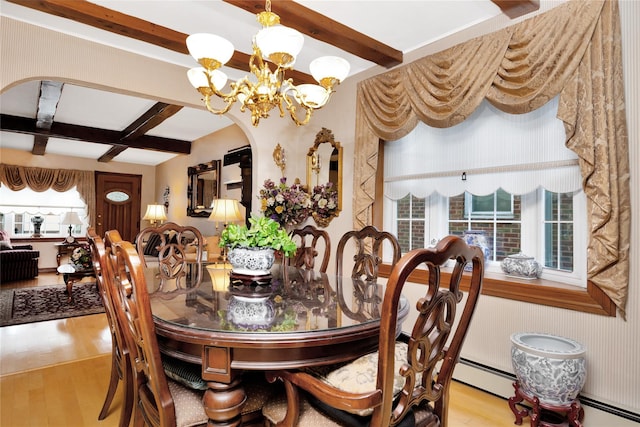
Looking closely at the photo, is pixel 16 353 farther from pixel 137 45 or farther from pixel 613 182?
pixel 613 182

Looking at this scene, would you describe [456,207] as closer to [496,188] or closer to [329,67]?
[496,188]

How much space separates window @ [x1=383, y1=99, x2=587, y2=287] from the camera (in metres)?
2.22

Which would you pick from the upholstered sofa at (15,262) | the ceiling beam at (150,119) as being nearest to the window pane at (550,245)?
the ceiling beam at (150,119)

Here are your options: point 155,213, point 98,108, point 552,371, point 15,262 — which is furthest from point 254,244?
point 15,262

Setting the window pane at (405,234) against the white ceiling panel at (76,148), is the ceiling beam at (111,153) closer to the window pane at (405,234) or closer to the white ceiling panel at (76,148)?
the white ceiling panel at (76,148)

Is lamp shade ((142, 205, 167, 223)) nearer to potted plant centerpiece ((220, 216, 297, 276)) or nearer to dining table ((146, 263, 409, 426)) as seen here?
potted plant centerpiece ((220, 216, 297, 276))

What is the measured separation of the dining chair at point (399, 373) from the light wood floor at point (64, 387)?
1.12 metres

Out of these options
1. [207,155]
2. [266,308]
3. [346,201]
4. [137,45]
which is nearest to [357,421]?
[266,308]

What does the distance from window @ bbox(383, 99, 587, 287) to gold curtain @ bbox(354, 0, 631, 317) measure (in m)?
0.21

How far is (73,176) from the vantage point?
25.5 feet

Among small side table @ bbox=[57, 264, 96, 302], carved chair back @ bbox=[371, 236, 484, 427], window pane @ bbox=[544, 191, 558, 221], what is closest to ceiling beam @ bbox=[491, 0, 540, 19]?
window pane @ bbox=[544, 191, 558, 221]

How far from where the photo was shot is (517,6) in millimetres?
2178

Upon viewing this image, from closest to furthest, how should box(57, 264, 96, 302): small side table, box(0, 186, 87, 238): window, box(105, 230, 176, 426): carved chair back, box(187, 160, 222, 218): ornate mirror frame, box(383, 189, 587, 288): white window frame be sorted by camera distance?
box(105, 230, 176, 426): carved chair back → box(383, 189, 587, 288): white window frame → box(57, 264, 96, 302): small side table → box(187, 160, 222, 218): ornate mirror frame → box(0, 186, 87, 238): window

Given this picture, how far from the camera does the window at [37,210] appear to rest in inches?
287
